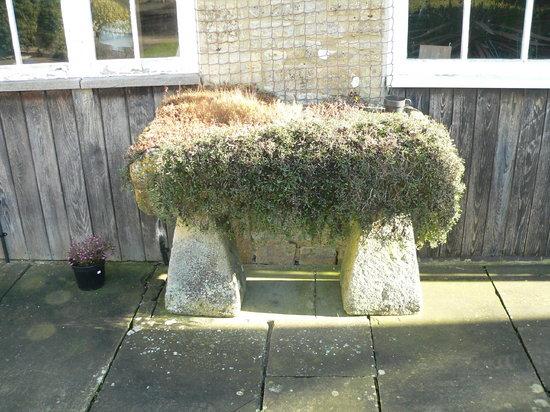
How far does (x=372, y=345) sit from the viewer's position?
359cm

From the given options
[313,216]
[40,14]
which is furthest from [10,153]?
[313,216]

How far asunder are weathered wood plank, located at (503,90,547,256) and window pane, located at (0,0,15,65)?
12.7 ft

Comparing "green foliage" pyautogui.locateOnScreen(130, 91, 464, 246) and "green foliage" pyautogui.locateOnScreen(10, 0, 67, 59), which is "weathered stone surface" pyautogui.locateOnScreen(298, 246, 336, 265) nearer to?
"green foliage" pyautogui.locateOnScreen(130, 91, 464, 246)

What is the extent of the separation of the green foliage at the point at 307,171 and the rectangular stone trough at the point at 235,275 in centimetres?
26

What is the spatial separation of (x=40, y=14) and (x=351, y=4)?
90.4 inches

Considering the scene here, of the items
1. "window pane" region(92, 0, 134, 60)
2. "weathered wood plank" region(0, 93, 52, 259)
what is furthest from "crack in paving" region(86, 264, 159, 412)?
"window pane" region(92, 0, 134, 60)

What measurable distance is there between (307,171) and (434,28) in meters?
1.67

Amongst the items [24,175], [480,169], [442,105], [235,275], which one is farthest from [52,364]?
[480,169]

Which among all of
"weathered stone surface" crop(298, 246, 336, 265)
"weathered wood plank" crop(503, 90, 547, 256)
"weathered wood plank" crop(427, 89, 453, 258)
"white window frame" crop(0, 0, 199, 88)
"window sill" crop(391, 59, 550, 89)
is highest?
"white window frame" crop(0, 0, 199, 88)

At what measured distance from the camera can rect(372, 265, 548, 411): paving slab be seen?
10.2 feet

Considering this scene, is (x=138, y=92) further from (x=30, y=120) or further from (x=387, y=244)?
(x=387, y=244)

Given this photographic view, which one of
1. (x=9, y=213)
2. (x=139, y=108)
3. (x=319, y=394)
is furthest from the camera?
(x=9, y=213)

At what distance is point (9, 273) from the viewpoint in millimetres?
4680

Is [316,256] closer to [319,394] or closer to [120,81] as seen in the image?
[319,394]
